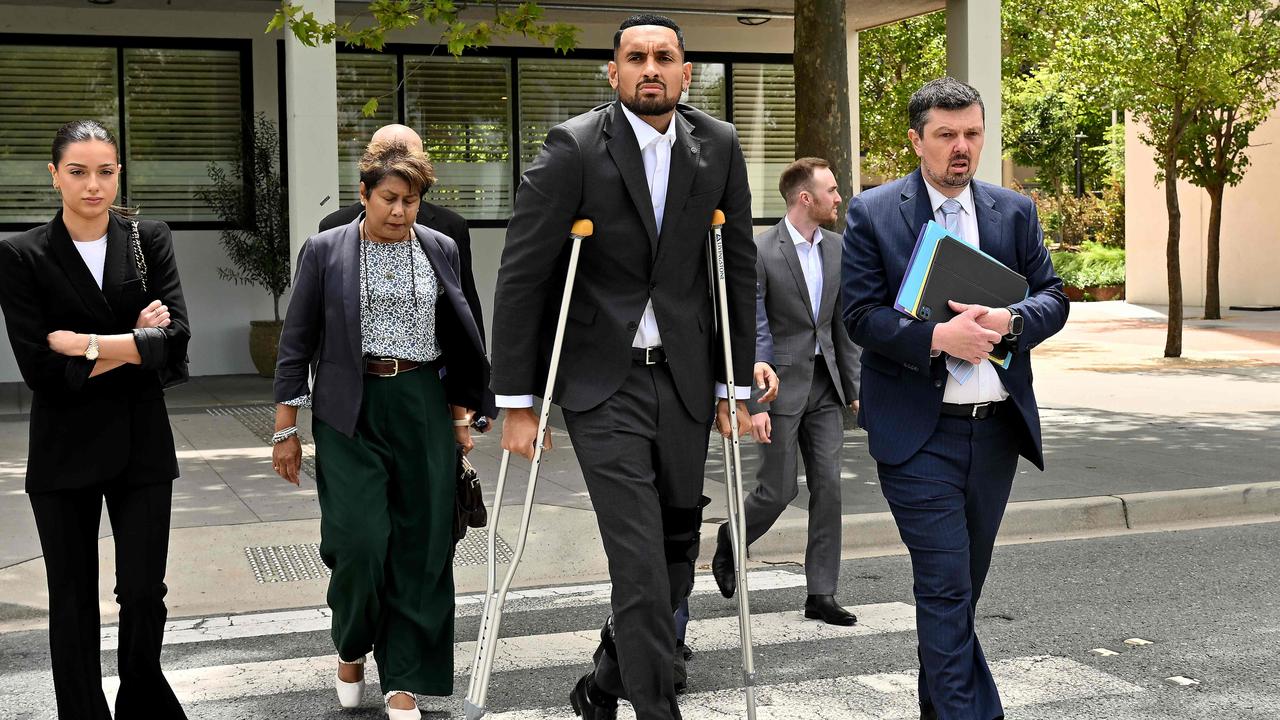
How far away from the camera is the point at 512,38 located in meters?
17.3

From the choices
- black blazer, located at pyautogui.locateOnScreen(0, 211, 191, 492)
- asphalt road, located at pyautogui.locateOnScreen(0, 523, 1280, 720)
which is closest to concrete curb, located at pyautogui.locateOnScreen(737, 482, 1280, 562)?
asphalt road, located at pyautogui.locateOnScreen(0, 523, 1280, 720)

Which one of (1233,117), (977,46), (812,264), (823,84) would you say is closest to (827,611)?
(812,264)

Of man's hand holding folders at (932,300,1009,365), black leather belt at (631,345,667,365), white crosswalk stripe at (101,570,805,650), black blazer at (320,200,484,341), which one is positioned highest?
black blazer at (320,200,484,341)

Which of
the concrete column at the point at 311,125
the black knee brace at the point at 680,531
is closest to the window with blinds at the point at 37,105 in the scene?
the concrete column at the point at 311,125

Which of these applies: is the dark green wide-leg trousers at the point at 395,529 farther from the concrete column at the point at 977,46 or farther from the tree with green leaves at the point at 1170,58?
the tree with green leaves at the point at 1170,58

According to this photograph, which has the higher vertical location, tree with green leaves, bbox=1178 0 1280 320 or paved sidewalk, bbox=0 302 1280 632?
tree with green leaves, bbox=1178 0 1280 320

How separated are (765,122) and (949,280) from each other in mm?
14702

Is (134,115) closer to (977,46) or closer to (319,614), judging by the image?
(977,46)

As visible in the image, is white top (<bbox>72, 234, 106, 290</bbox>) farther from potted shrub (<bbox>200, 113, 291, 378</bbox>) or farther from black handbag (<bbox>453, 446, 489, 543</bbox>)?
potted shrub (<bbox>200, 113, 291, 378</bbox>)

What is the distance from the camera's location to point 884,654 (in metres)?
6.00

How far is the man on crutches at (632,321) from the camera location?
4.16 metres

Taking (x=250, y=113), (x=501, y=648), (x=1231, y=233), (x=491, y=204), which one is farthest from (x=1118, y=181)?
(x=501, y=648)

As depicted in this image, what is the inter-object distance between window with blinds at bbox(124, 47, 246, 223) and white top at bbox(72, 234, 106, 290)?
12.3 m

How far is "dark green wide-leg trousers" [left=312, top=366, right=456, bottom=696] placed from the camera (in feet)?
16.4
